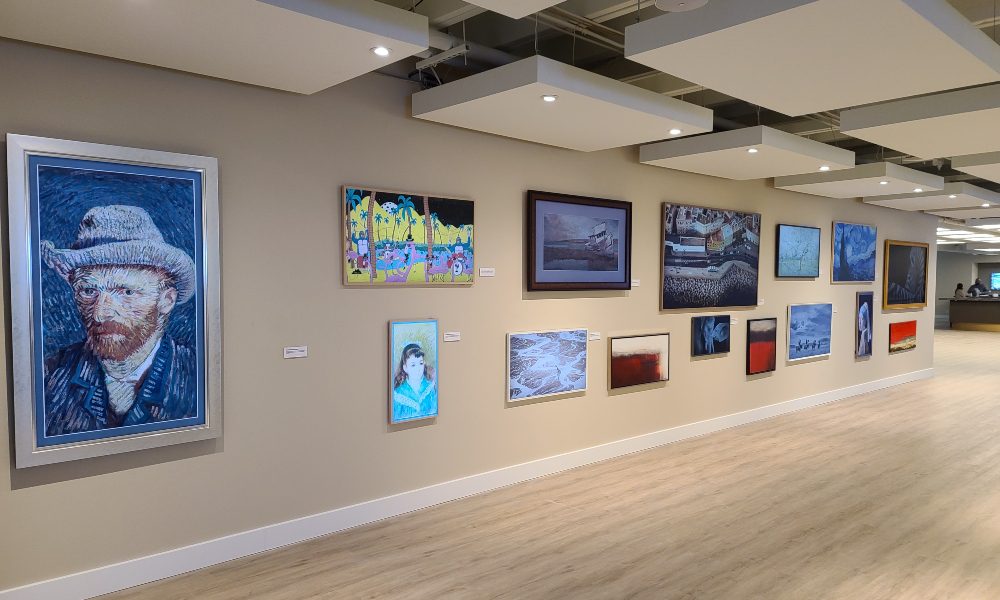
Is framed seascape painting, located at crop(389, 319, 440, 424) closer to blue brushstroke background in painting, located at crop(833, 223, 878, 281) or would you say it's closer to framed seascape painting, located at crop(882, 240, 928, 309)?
blue brushstroke background in painting, located at crop(833, 223, 878, 281)

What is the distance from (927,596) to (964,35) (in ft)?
9.78

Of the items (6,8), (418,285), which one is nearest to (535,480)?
(418,285)

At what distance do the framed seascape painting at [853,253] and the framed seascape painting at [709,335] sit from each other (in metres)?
2.88

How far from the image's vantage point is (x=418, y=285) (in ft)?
16.0

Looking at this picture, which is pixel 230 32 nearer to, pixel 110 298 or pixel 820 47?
pixel 110 298

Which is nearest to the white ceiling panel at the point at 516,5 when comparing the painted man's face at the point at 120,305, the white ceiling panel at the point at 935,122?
the painted man's face at the point at 120,305

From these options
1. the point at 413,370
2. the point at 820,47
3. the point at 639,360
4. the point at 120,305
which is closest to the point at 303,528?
the point at 413,370

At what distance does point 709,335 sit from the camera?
743 centimetres

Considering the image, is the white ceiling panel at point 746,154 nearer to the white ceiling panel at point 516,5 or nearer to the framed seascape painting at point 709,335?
the framed seascape painting at point 709,335

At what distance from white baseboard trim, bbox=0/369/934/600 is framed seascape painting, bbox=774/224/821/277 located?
2.63 meters

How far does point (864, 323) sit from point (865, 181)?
346cm

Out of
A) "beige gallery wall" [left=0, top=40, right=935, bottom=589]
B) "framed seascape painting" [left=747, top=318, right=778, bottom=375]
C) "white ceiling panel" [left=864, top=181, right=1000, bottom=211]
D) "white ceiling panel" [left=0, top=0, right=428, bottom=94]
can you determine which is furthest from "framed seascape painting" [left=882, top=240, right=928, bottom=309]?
"white ceiling panel" [left=0, top=0, right=428, bottom=94]

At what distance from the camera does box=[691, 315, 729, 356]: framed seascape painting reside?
7.28 m

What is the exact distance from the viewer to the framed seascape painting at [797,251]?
8.41 metres
